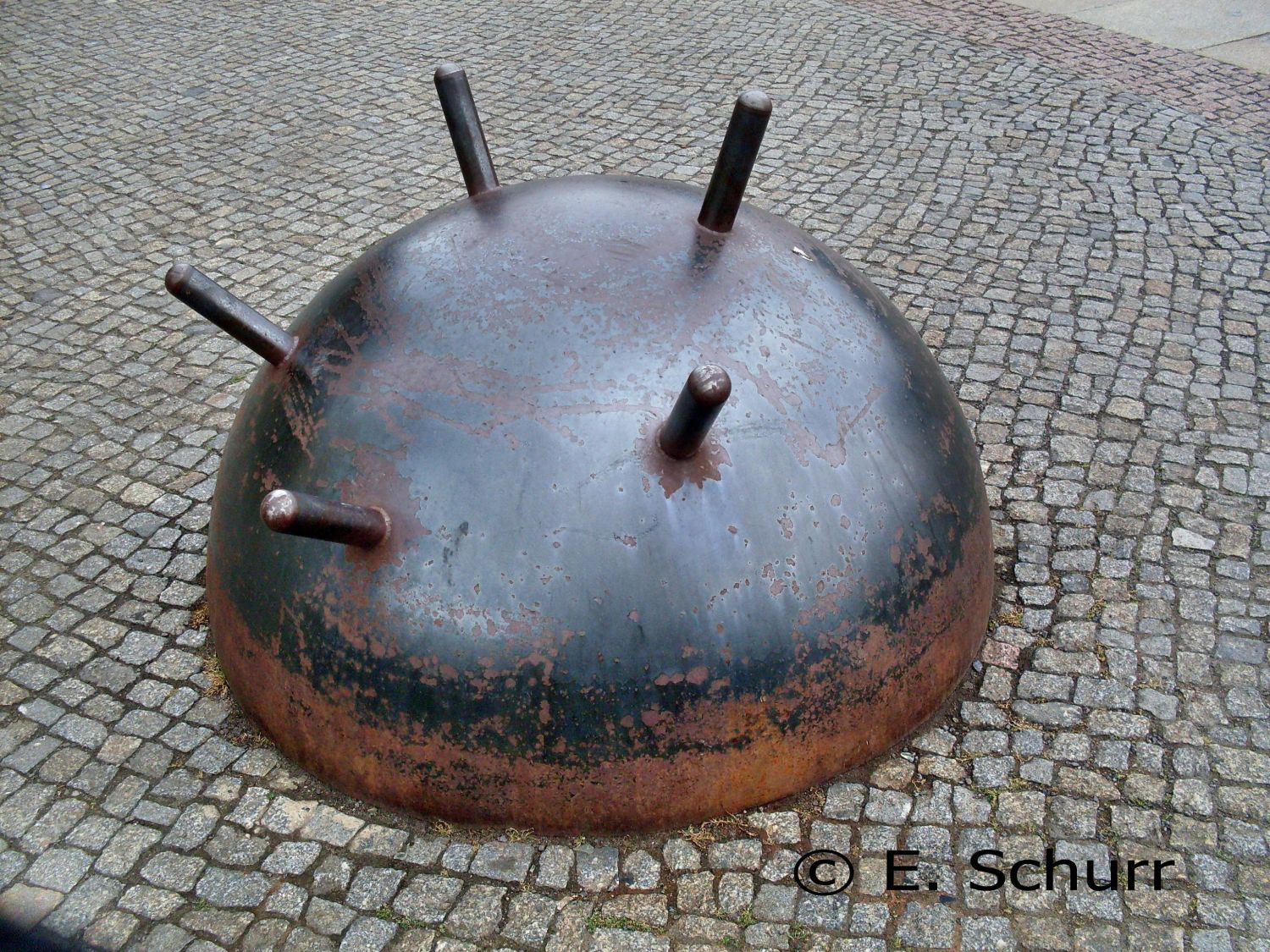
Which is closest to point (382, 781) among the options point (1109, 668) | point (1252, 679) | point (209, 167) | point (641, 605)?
point (641, 605)

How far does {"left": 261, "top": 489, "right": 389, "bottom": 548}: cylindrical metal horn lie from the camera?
240cm

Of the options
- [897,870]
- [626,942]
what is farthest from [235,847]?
[897,870]

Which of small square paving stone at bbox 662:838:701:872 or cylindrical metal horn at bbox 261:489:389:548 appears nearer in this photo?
cylindrical metal horn at bbox 261:489:389:548

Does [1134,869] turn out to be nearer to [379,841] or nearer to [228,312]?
[379,841]

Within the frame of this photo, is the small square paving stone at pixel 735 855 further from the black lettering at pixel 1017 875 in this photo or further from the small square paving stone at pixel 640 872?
the black lettering at pixel 1017 875

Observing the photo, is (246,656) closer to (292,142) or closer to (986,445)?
(986,445)

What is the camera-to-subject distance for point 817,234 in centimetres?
692

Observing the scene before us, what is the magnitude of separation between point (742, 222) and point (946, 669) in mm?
1581

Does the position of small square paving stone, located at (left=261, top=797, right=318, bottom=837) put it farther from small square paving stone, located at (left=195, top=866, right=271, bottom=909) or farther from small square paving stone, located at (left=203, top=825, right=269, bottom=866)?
small square paving stone, located at (left=195, top=866, right=271, bottom=909)

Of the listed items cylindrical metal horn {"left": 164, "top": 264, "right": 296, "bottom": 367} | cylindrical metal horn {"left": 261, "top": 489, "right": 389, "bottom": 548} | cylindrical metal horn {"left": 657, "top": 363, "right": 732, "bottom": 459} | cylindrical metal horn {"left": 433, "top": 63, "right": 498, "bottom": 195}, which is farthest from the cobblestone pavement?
cylindrical metal horn {"left": 433, "top": 63, "right": 498, "bottom": 195}

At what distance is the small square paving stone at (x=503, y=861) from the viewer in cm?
316

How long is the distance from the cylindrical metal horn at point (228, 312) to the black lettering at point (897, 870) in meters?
2.41

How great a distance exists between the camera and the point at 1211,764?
142 inches

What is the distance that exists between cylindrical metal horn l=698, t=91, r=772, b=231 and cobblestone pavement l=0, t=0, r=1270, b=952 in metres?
1.83
